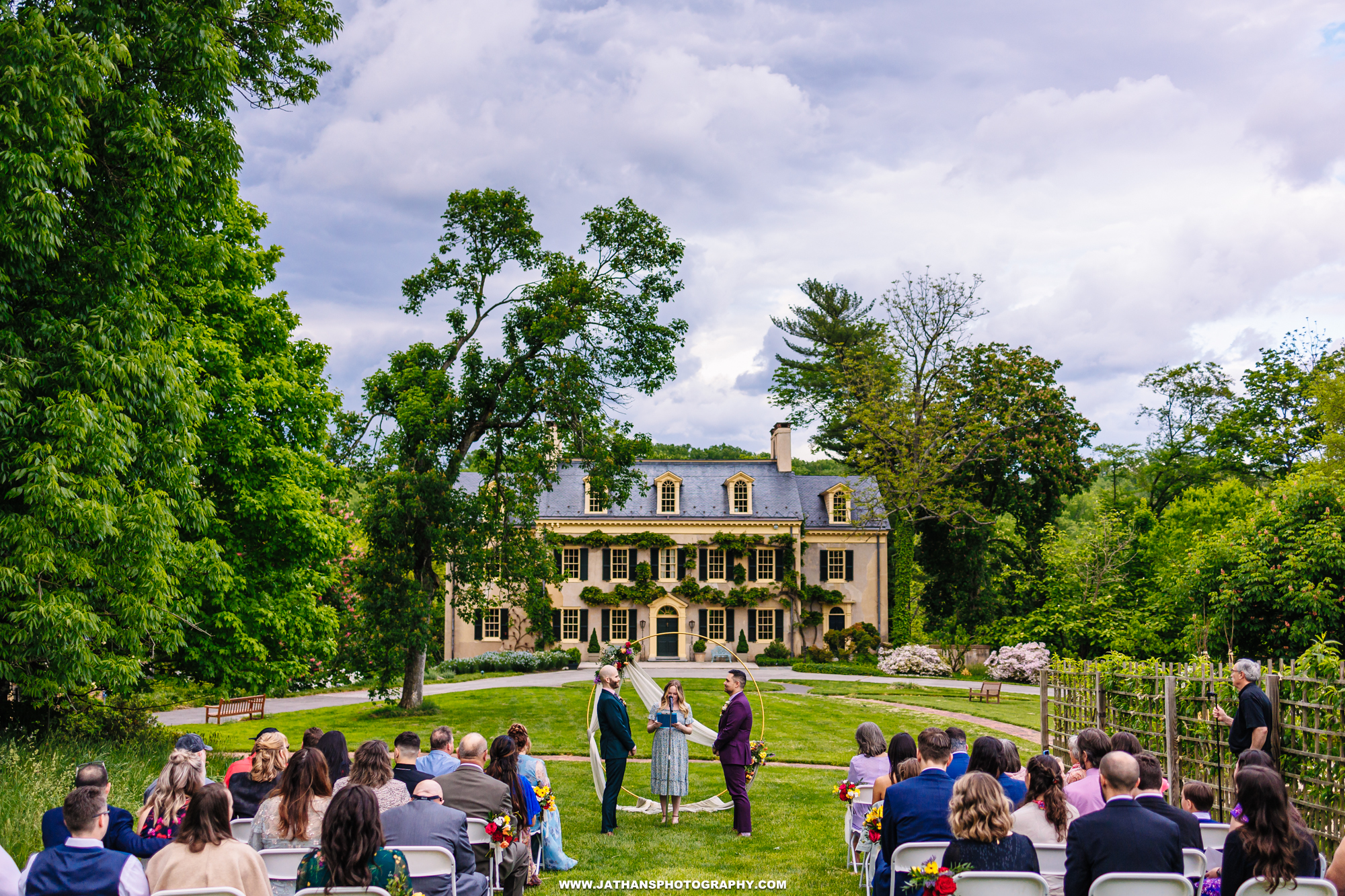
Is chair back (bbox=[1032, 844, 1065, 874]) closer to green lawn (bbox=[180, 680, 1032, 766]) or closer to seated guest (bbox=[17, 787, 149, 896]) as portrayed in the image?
seated guest (bbox=[17, 787, 149, 896])

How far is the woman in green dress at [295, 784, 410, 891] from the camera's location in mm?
4684

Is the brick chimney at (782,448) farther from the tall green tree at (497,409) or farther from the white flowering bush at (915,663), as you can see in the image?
the tall green tree at (497,409)

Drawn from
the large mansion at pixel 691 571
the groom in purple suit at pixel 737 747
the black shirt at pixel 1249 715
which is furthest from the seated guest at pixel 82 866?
the large mansion at pixel 691 571

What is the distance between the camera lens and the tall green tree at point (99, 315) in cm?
1002

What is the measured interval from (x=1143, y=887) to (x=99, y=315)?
11517 mm

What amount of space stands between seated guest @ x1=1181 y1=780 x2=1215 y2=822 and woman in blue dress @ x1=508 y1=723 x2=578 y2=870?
196 inches

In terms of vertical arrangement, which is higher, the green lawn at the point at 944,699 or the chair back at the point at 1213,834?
the chair back at the point at 1213,834

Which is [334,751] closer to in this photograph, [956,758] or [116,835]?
[116,835]

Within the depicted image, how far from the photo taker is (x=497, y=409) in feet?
74.7

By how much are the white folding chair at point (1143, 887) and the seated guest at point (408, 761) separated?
184 inches

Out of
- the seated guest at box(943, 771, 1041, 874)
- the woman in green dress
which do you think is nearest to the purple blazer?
the seated guest at box(943, 771, 1041, 874)

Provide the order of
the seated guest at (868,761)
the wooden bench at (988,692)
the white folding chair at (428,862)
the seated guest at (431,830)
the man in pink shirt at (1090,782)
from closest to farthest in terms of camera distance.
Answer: the white folding chair at (428,862) → the seated guest at (431,830) → the man in pink shirt at (1090,782) → the seated guest at (868,761) → the wooden bench at (988,692)

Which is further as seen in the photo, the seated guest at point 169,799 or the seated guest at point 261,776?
the seated guest at point 261,776

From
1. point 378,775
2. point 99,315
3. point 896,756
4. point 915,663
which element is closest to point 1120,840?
point 896,756
